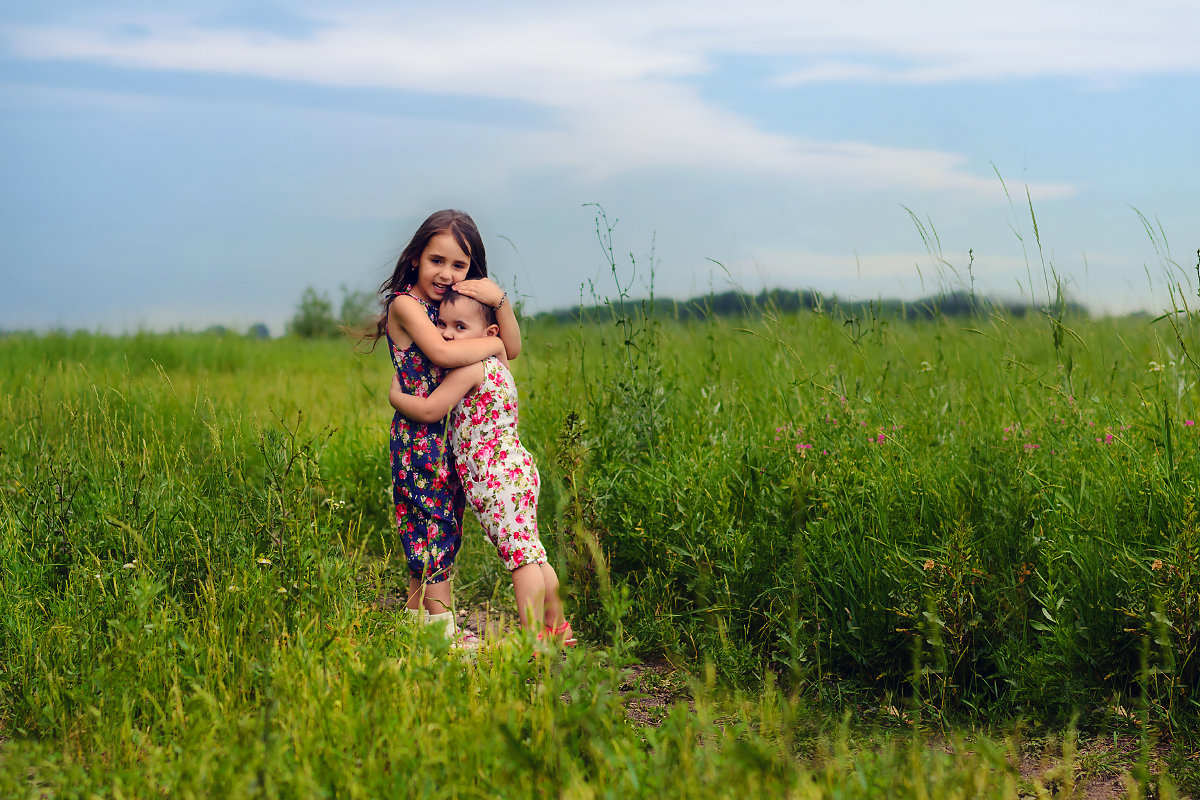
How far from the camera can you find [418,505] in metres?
3.80

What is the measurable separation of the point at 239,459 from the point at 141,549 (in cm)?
71

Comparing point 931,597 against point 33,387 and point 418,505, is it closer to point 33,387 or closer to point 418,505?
point 418,505

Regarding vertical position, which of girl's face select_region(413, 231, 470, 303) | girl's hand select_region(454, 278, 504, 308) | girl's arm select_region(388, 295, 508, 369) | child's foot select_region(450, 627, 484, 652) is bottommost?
child's foot select_region(450, 627, 484, 652)

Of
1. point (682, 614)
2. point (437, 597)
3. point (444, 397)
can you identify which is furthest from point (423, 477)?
point (682, 614)

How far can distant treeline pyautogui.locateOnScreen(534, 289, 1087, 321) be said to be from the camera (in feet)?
16.6

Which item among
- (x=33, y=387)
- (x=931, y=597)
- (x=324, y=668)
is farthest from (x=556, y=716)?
(x=33, y=387)

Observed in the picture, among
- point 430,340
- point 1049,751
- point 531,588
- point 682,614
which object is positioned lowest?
point 1049,751


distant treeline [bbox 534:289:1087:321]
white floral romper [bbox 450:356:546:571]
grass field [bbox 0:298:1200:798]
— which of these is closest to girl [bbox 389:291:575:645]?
white floral romper [bbox 450:356:546:571]

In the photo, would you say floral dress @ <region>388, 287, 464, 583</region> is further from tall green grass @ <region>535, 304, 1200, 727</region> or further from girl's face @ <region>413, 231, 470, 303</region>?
tall green grass @ <region>535, 304, 1200, 727</region>

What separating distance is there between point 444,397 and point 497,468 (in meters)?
0.36

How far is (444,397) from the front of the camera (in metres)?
3.66

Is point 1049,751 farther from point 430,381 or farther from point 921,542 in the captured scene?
point 430,381

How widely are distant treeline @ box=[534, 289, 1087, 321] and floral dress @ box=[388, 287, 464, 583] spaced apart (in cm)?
139

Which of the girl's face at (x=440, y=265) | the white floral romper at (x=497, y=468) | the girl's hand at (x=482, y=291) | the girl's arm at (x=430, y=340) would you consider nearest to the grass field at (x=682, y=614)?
the white floral romper at (x=497, y=468)
